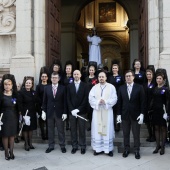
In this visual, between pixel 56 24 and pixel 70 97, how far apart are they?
4296 mm

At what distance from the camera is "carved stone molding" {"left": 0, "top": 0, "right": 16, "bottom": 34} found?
8.59m

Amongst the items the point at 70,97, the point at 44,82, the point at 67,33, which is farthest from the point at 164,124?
the point at 67,33

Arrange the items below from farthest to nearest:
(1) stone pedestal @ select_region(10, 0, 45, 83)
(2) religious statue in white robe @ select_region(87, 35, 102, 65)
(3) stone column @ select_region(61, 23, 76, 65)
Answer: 1. (3) stone column @ select_region(61, 23, 76, 65)
2. (2) religious statue in white robe @ select_region(87, 35, 102, 65)
3. (1) stone pedestal @ select_region(10, 0, 45, 83)

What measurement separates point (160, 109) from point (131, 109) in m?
0.63

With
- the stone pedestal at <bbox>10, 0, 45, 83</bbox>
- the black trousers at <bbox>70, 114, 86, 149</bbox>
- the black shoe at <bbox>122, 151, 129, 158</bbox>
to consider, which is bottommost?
the black shoe at <bbox>122, 151, 129, 158</bbox>

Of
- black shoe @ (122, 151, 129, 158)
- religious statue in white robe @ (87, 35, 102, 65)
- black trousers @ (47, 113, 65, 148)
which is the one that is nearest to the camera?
black shoe @ (122, 151, 129, 158)

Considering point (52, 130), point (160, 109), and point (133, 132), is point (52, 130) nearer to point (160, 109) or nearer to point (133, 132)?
point (133, 132)

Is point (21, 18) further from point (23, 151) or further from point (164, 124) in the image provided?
point (164, 124)

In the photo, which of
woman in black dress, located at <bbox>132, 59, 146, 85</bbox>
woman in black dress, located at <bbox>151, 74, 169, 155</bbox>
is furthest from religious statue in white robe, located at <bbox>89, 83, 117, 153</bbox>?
woman in black dress, located at <bbox>132, 59, 146, 85</bbox>

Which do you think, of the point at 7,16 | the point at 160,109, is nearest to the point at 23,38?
the point at 7,16

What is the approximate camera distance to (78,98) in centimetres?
618

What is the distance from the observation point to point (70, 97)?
20.4 feet

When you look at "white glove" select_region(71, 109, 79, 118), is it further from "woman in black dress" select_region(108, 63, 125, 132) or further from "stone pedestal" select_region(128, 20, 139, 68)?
"stone pedestal" select_region(128, 20, 139, 68)

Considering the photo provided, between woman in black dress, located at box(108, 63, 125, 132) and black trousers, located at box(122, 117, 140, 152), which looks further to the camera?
woman in black dress, located at box(108, 63, 125, 132)
